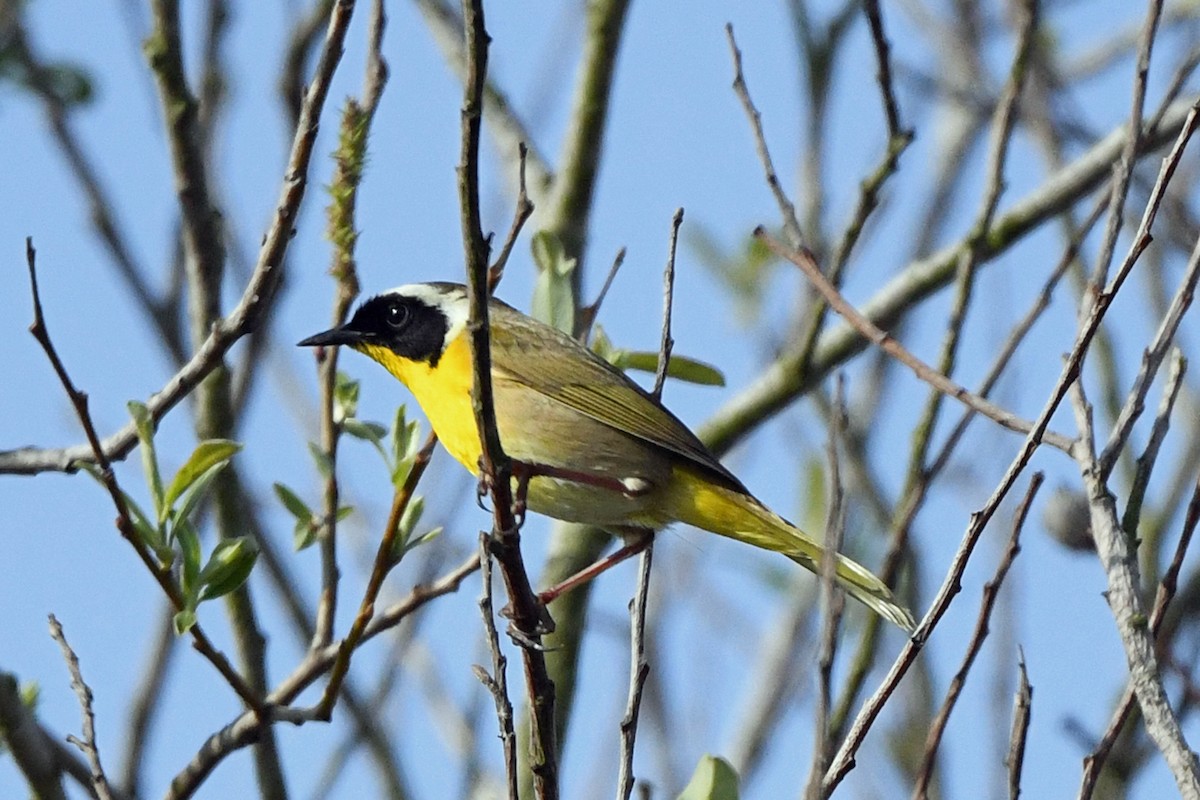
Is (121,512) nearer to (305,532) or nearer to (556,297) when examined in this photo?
(305,532)

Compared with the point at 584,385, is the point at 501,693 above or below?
below

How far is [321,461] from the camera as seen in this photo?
137 inches

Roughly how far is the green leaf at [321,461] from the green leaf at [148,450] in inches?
19.8

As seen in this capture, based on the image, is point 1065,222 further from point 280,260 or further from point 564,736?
point 280,260

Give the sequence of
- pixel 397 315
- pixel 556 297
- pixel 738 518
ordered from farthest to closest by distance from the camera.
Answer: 1. pixel 397 315
2. pixel 738 518
3. pixel 556 297

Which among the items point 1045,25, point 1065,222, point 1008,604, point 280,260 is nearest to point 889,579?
point 1008,604

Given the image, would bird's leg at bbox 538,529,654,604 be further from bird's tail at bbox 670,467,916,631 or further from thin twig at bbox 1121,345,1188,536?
thin twig at bbox 1121,345,1188,536

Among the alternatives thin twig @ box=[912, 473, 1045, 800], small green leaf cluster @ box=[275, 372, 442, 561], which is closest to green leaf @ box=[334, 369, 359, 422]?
small green leaf cluster @ box=[275, 372, 442, 561]

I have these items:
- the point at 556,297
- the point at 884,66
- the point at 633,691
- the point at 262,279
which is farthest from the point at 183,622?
the point at 884,66

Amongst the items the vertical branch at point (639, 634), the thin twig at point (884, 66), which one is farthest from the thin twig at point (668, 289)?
the thin twig at point (884, 66)

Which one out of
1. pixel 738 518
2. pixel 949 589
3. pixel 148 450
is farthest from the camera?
pixel 738 518

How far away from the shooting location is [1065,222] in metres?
6.13

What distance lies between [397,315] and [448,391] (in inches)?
22.7

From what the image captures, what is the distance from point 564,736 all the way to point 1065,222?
10.2 feet
